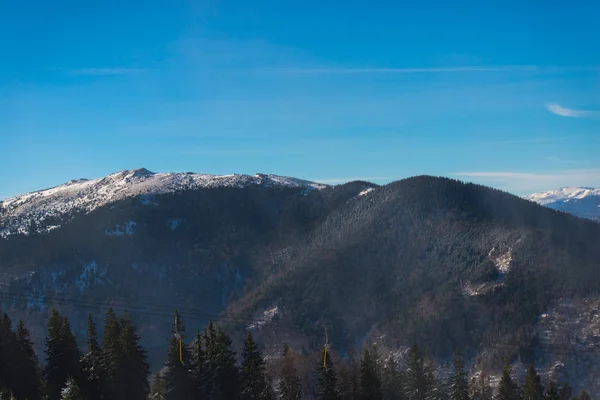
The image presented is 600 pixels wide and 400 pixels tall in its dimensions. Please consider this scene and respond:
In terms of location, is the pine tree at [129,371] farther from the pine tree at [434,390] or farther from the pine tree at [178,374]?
the pine tree at [434,390]

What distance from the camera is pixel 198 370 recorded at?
76375 millimetres

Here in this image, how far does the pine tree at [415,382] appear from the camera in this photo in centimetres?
9675

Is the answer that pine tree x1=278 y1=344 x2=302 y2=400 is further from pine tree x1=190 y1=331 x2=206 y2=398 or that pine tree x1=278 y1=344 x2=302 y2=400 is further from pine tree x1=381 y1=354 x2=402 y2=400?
pine tree x1=190 y1=331 x2=206 y2=398

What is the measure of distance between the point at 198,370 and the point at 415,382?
128ft

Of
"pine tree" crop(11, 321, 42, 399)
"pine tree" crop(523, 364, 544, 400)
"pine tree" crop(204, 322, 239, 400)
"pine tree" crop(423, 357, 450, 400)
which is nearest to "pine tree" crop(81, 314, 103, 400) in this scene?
"pine tree" crop(11, 321, 42, 399)

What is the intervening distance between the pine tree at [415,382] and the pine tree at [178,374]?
1537 inches

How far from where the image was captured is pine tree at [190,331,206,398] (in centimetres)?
7512

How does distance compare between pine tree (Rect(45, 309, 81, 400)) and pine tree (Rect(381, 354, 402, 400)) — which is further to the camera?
pine tree (Rect(381, 354, 402, 400))

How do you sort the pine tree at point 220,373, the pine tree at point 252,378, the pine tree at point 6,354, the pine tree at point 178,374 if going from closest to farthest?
the pine tree at point 178,374 < the pine tree at point 6,354 < the pine tree at point 220,373 < the pine tree at point 252,378

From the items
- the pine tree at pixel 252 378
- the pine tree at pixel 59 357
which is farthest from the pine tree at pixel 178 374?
the pine tree at pixel 59 357

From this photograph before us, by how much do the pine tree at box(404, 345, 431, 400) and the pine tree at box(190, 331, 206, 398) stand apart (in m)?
37.4

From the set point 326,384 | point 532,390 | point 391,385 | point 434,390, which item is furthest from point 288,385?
point 532,390

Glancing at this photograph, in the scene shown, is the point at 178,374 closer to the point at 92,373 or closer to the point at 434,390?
the point at 92,373

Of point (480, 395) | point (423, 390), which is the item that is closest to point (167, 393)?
point (423, 390)
